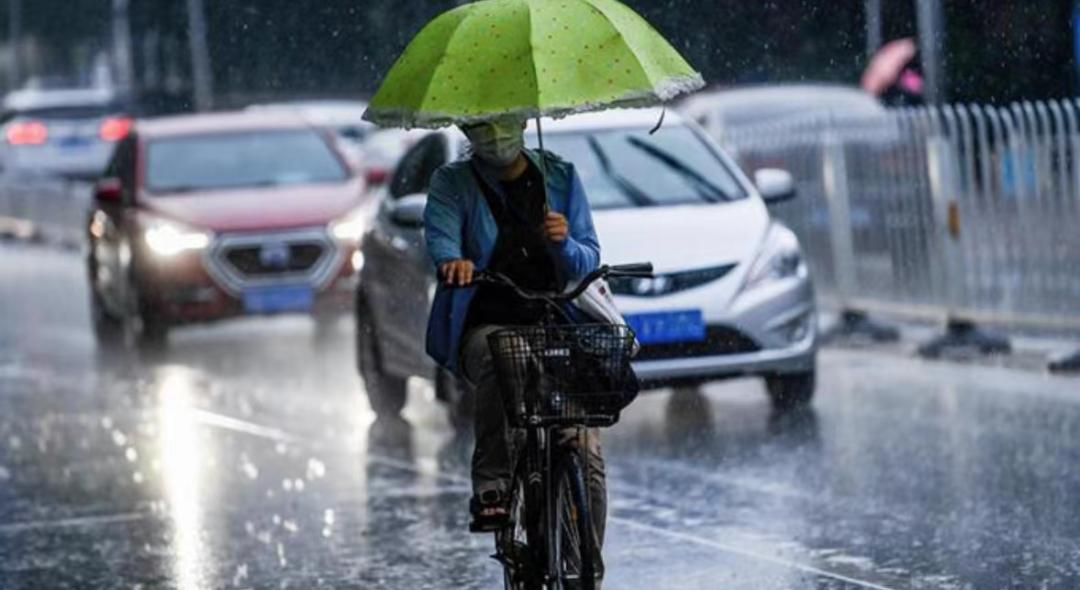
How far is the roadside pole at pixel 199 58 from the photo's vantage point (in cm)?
5553

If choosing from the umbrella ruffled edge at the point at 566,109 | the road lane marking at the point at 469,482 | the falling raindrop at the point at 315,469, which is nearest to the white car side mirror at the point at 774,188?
the road lane marking at the point at 469,482

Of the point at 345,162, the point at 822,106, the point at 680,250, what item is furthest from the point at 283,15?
the point at 680,250

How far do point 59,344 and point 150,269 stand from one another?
146 centimetres

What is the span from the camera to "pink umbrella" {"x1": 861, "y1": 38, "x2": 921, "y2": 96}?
89.8ft

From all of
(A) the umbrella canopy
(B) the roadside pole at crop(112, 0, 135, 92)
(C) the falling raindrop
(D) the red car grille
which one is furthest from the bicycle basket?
(B) the roadside pole at crop(112, 0, 135, 92)

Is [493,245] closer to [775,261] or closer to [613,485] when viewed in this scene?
[613,485]

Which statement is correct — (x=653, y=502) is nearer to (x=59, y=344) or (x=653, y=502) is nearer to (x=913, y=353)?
(x=913, y=353)

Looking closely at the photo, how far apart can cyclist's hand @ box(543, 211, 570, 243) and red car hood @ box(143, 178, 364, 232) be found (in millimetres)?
11759

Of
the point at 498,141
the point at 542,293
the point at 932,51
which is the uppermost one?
the point at 498,141

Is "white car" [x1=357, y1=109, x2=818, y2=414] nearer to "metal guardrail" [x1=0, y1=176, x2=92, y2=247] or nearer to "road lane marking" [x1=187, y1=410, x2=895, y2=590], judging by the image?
"road lane marking" [x1=187, y1=410, x2=895, y2=590]

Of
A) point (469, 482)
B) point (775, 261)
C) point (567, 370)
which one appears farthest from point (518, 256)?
point (775, 261)

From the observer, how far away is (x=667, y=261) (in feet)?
43.4

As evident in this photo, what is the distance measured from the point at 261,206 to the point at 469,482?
8145 millimetres

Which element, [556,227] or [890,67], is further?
[890,67]
